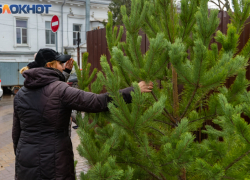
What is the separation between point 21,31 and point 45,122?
21640mm

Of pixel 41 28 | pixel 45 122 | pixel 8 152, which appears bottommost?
pixel 8 152

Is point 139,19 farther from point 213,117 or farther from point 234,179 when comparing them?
point 234,179

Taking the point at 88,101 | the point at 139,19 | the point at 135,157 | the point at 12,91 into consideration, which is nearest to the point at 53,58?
the point at 88,101

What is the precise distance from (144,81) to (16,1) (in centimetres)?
2199

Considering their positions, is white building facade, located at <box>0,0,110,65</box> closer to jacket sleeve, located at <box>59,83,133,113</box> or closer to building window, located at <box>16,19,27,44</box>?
building window, located at <box>16,19,27,44</box>

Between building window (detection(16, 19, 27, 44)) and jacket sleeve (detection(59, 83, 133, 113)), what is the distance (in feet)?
70.2

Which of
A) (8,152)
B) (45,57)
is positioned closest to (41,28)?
(8,152)

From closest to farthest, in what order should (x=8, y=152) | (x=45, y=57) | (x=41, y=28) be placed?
(x=45, y=57) → (x=8, y=152) → (x=41, y=28)

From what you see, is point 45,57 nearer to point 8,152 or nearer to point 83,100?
point 83,100

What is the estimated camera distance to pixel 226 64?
1.87 meters

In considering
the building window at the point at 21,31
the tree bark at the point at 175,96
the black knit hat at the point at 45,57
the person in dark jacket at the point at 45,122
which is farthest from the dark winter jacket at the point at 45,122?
the building window at the point at 21,31

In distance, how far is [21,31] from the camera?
21.9 meters

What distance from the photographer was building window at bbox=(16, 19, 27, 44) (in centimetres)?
2175

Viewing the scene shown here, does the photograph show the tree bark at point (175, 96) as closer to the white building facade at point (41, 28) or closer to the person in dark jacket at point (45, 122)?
the person in dark jacket at point (45, 122)
